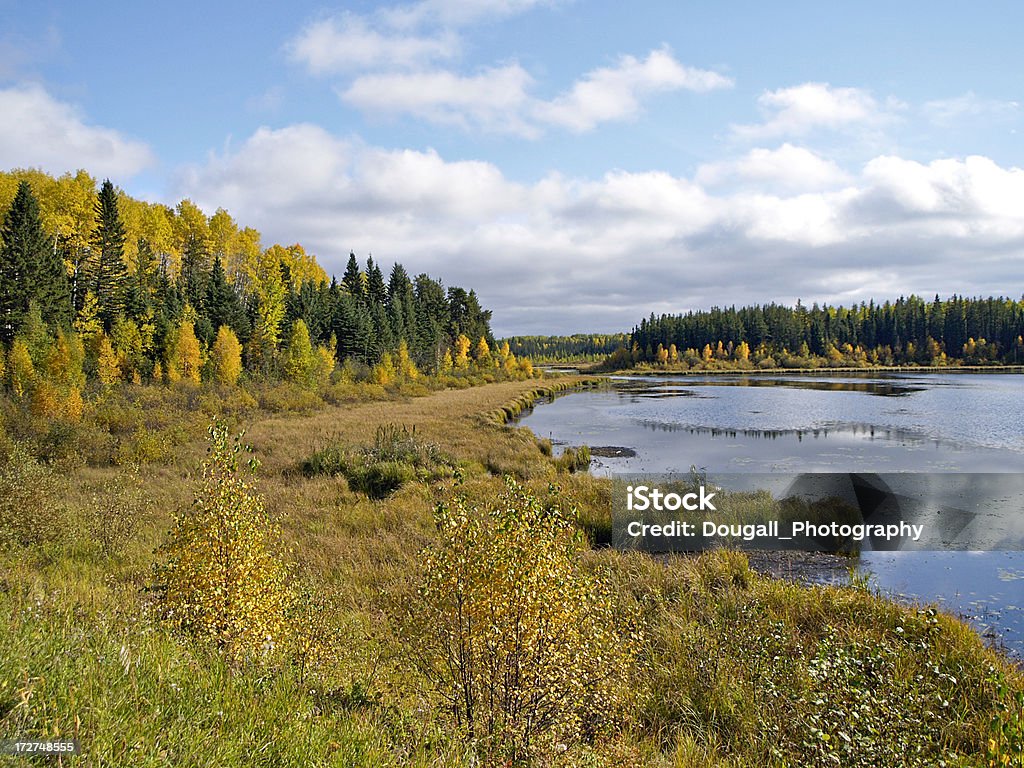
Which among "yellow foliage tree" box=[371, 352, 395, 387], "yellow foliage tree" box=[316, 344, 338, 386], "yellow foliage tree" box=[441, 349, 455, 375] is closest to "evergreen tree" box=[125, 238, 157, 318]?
"yellow foliage tree" box=[316, 344, 338, 386]

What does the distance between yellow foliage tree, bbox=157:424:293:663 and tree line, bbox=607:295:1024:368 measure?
142 m

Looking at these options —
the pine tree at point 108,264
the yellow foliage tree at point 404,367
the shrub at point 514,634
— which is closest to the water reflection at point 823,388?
the yellow foliage tree at point 404,367

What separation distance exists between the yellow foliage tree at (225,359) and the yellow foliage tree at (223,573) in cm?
4529

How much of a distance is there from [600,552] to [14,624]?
34.4 feet

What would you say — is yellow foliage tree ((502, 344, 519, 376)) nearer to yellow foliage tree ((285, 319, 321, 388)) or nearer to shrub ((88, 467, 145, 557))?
yellow foliage tree ((285, 319, 321, 388))

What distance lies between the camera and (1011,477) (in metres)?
20.7

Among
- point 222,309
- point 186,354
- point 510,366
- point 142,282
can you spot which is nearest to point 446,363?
point 510,366

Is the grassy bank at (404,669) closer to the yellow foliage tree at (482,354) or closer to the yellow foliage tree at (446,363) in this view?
the yellow foliage tree at (446,363)

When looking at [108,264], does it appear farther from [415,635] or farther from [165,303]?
[415,635]

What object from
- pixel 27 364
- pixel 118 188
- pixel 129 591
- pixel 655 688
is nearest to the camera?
A: pixel 655 688

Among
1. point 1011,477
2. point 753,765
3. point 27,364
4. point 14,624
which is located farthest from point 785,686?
point 27,364

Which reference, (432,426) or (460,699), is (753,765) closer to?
(460,699)

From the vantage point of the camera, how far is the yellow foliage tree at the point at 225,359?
4741 cm

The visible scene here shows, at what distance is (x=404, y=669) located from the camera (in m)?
6.70
